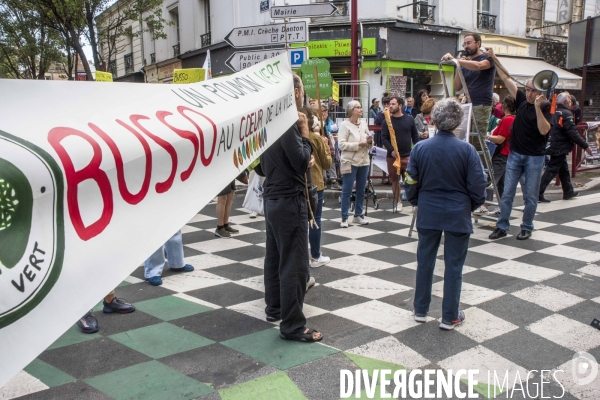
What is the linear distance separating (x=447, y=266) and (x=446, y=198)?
1.72 ft

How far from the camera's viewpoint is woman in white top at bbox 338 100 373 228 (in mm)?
7699

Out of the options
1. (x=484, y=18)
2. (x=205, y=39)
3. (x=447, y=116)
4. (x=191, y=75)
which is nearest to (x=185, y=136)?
(x=447, y=116)

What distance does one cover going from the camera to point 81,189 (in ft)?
4.73

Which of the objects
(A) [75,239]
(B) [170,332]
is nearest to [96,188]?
(A) [75,239]

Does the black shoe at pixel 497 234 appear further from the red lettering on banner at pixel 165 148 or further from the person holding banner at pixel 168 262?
the red lettering on banner at pixel 165 148

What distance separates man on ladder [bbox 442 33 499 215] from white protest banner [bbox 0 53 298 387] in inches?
213

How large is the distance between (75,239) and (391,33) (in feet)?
60.7

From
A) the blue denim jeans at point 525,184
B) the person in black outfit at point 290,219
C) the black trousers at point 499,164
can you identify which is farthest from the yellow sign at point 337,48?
the person in black outfit at point 290,219

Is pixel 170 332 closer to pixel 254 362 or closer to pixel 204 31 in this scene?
pixel 254 362

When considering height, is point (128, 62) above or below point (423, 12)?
below

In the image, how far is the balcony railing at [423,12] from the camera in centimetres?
1920

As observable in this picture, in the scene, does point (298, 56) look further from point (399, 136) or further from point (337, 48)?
point (337, 48)

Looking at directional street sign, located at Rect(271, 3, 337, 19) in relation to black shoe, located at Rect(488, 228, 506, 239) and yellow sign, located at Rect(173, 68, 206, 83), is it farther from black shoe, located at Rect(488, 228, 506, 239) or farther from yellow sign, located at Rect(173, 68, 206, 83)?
black shoe, located at Rect(488, 228, 506, 239)

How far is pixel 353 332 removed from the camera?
4.09 m
